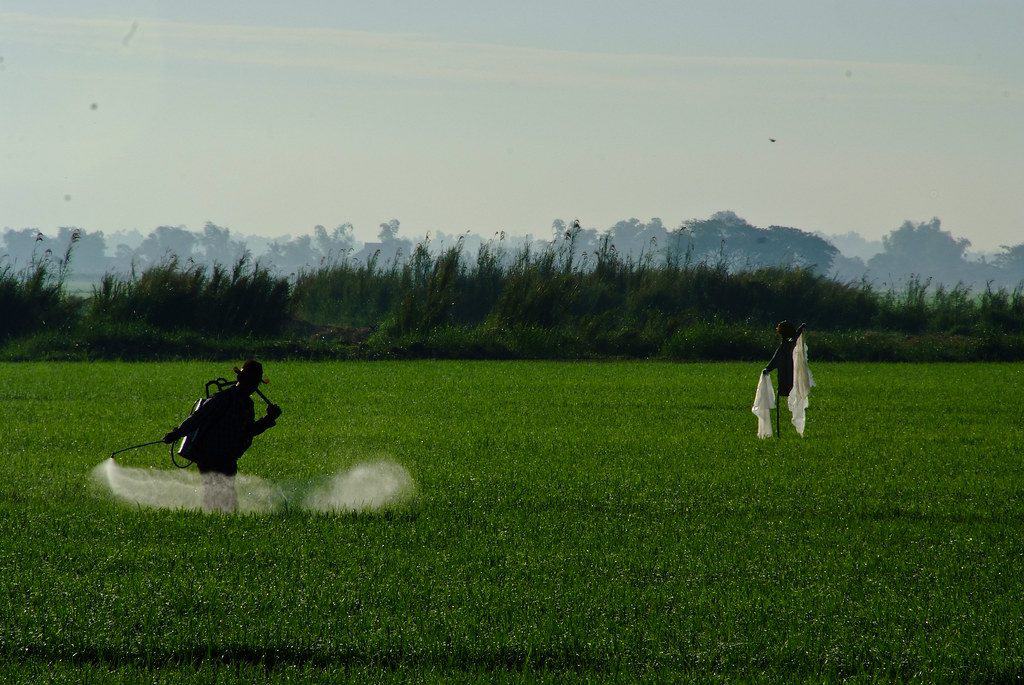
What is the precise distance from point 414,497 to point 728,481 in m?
2.65

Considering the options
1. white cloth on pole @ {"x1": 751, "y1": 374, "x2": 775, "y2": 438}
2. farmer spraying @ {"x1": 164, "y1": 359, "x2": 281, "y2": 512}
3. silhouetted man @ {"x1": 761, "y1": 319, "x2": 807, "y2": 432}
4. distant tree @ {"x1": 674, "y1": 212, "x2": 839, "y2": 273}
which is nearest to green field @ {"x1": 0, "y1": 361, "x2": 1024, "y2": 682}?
white cloth on pole @ {"x1": 751, "y1": 374, "x2": 775, "y2": 438}

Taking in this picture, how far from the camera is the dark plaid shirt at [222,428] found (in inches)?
360

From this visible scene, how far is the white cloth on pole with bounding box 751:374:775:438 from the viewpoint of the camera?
13.7 m

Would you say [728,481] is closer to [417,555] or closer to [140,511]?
[417,555]

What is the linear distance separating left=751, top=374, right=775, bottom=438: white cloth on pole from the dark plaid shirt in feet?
19.8

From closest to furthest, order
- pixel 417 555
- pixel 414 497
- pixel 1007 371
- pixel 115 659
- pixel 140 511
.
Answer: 1. pixel 115 659
2. pixel 417 555
3. pixel 140 511
4. pixel 414 497
5. pixel 1007 371

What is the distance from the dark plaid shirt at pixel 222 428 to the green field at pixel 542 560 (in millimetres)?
450

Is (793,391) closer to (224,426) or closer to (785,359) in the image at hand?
(785,359)

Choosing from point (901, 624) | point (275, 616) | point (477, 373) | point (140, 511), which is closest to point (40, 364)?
point (477, 373)

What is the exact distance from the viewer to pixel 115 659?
6.27m

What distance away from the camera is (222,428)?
30.2ft

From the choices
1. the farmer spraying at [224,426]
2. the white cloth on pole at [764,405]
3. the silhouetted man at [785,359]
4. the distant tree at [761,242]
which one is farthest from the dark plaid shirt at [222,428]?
the distant tree at [761,242]

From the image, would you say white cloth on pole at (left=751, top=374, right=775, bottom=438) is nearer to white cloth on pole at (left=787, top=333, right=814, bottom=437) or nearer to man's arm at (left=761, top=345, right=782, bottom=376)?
man's arm at (left=761, top=345, right=782, bottom=376)

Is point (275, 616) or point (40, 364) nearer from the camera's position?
point (275, 616)
